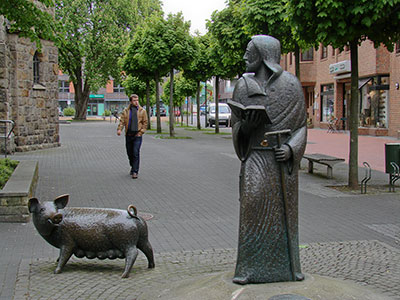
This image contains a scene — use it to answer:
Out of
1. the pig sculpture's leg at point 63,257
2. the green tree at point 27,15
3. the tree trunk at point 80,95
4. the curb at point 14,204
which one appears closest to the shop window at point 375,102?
the green tree at point 27,15

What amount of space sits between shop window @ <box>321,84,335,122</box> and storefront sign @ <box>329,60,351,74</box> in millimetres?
2052

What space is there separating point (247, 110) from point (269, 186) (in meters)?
0.64

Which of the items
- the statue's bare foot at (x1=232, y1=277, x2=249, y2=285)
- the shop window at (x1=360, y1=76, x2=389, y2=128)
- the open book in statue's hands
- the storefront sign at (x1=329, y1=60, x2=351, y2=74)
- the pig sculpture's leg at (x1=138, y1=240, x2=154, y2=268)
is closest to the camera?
the open book in statue's hands

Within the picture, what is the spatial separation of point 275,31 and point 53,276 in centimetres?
994

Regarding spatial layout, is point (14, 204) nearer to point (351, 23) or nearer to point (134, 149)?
point (134, 149)

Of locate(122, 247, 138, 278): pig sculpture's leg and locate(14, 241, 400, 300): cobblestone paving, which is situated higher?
locate(122, 247, 138, 278): pig sculpture's leg

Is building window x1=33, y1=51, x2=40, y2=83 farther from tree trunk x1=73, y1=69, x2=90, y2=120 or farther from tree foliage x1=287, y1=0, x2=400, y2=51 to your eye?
tree trunk x1=73, y1=69, x2=90, y2=120

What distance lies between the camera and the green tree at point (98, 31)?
43375 mm

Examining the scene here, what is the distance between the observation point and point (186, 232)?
7.05 m

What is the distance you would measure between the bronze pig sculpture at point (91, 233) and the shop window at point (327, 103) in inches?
1221

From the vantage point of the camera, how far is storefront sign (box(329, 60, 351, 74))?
31.6 meters

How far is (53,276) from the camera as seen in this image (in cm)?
504

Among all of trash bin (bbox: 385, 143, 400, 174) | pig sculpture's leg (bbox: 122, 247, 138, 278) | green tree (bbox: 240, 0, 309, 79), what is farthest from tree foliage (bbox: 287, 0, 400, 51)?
pig sculpture's leg (bbox: 122, 247, 138, 278)

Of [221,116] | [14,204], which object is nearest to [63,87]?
[221,116]
